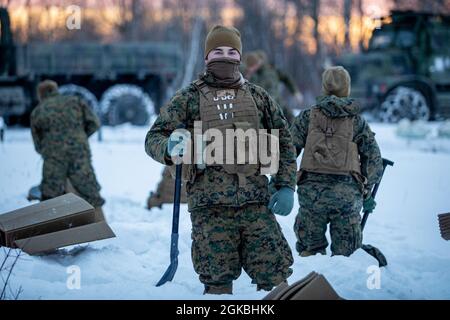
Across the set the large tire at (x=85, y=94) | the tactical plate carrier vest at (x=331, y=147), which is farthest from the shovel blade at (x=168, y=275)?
the large tire at (x=85, y=94)

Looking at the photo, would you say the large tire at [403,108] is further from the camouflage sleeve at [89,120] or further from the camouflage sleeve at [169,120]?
the camouflage sleeve at [169,120]

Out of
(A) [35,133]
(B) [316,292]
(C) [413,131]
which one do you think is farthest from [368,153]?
(C) [413,131]

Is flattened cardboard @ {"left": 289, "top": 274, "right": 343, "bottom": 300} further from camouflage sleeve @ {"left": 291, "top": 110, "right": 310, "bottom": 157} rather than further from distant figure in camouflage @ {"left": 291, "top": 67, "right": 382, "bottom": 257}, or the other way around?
camouflage sleeve @ {"left": 291, "top": 110, "right": 310, "bottom": 157}

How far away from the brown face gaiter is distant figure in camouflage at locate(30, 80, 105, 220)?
360 centimetres

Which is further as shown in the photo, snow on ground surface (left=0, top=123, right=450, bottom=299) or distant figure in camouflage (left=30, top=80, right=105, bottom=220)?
distant figure in camouflage (left=30, top=80, right=105, bottom=220)

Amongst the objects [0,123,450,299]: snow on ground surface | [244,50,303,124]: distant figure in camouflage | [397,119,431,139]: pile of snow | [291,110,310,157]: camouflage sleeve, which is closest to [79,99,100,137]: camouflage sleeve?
[0,123,450,299]: snow on ground surface

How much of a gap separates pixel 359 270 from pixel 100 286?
70.9 inches

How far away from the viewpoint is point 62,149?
276 inches

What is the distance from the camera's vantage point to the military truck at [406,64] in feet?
51.1

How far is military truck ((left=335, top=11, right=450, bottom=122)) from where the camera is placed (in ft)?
51.1

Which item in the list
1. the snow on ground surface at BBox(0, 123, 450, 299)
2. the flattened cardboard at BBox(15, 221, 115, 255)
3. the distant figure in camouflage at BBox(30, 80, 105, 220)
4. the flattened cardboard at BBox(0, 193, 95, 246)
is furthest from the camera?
the distant figure in camouflage at BBox(30, 80, 105, 220)

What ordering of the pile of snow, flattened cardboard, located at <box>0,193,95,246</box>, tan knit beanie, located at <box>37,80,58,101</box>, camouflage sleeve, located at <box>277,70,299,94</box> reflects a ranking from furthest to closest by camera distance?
1. the pile of snow
2. camouflage sleeve, located at <box>277,70,299,94</box>
3. tan knit beanie, located at <box>37,80,58,101</box>
4. flattened cardboard, located at <box>0,193,95,246</box>
